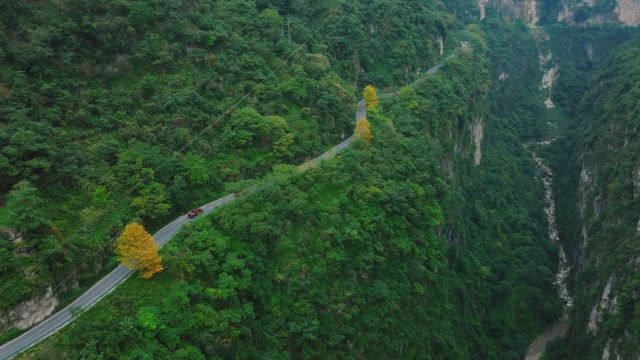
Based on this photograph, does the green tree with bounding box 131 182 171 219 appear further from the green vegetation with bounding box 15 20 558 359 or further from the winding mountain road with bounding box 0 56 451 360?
the green vegetation with bounding box 15 20 558 359

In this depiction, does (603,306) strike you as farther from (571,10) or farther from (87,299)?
(571,10)

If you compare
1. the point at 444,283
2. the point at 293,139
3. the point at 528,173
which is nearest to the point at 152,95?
the point at 293,139

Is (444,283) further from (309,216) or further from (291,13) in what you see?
(291,13)

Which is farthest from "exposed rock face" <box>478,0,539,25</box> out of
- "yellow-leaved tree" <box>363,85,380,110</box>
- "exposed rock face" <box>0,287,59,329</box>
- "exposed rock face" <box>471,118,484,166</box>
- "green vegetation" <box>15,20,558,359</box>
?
"exposed rock face" <box>0,287,59,329</box>

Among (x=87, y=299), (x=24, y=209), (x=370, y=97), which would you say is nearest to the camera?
(x=24, y=209)

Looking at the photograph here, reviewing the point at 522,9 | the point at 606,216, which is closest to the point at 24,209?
the point at 606,216

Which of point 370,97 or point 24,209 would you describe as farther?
point 370,97
